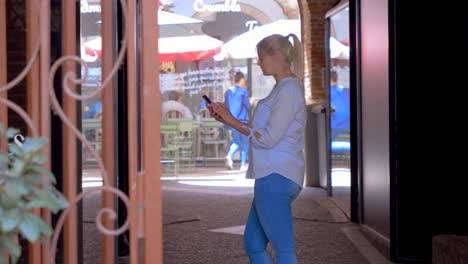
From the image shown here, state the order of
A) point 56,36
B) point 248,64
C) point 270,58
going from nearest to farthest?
point 56,36 < point 270,58 < point 248,64

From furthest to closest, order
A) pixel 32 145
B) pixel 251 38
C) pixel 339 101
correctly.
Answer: pixel 251 38 → pixel 339 101 → pixel 32 145

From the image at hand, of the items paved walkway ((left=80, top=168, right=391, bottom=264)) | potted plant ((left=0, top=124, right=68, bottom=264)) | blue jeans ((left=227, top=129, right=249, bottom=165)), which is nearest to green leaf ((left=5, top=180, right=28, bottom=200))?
potted plant ((left=0, top=124, right=68, bottom=264))

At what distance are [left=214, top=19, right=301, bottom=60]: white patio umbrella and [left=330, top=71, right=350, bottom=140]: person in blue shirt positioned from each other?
8.11 metres

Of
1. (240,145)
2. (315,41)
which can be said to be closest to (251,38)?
(240,145)

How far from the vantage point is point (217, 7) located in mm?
19625

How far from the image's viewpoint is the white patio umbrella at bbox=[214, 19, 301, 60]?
1802 centimetres

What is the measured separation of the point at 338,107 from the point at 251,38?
877 centimetres

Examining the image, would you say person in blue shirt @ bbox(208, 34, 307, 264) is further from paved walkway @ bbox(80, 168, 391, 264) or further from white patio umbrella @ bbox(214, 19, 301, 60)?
white patio umbrella @ bbox(214, 19, 301, 60)

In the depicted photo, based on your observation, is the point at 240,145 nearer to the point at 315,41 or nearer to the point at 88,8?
the point at 315,41

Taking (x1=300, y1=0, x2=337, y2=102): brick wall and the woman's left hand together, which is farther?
(x1=300, y1=0, x2=337, y2=102): brick wall

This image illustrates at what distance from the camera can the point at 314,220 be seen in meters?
8.77

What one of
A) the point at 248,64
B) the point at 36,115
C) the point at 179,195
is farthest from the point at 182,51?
the point at 36,115
